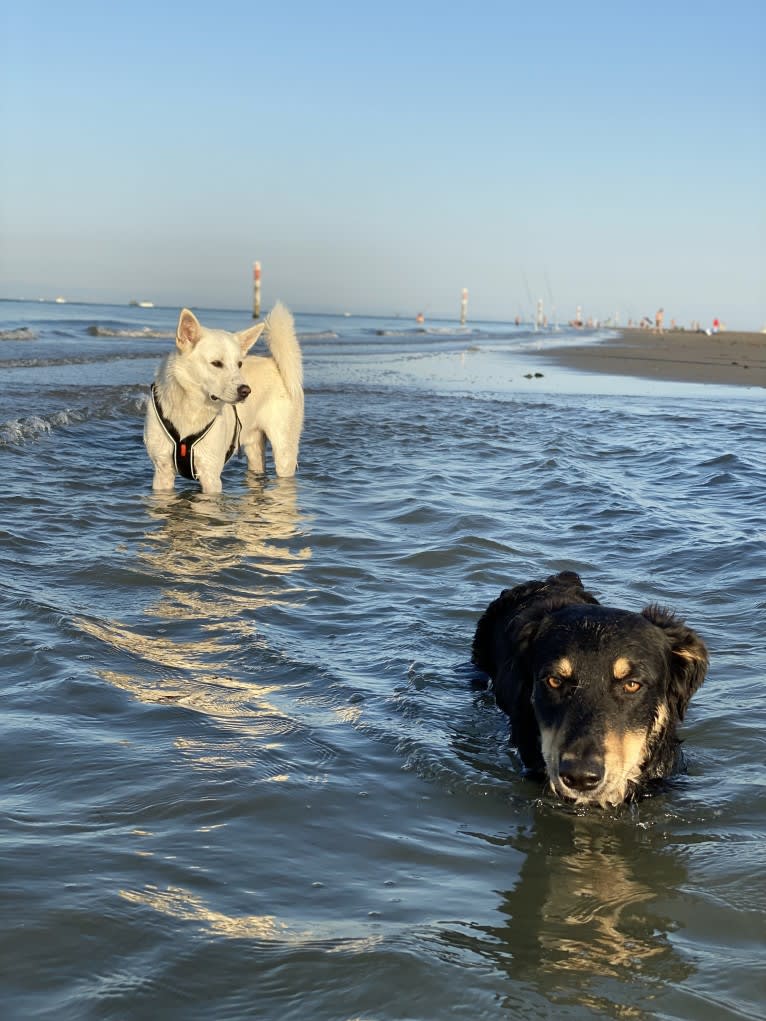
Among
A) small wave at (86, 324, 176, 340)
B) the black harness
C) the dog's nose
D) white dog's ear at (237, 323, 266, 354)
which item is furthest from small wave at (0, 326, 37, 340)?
the dog's nose

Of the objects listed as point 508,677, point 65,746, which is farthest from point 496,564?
point 65,746

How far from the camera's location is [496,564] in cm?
695

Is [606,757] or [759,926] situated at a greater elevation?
[606,757]

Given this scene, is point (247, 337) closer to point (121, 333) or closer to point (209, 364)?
point (209, 364)

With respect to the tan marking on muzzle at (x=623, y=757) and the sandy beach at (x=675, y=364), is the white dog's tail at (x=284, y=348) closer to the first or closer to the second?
the tan marking on muzzle at (x=623, y=757)

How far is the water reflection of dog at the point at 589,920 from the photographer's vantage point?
2.51 metres

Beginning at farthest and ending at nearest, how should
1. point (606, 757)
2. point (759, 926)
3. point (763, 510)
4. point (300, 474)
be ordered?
point (300, 474) → point (763, 510) → point (606, 757) → point (759, 926)

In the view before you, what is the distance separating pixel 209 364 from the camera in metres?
9.10

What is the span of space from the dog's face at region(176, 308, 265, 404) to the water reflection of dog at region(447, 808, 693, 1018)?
6.16 meters

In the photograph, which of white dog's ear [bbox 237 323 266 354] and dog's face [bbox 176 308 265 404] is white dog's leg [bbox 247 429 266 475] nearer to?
white dog's ear [bbox 237 323 266 354]

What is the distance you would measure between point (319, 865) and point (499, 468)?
8.33m

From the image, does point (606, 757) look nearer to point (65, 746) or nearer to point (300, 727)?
point (300, 727)

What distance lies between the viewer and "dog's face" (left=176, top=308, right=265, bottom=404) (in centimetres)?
903

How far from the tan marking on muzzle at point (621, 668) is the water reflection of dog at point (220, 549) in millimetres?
2517
